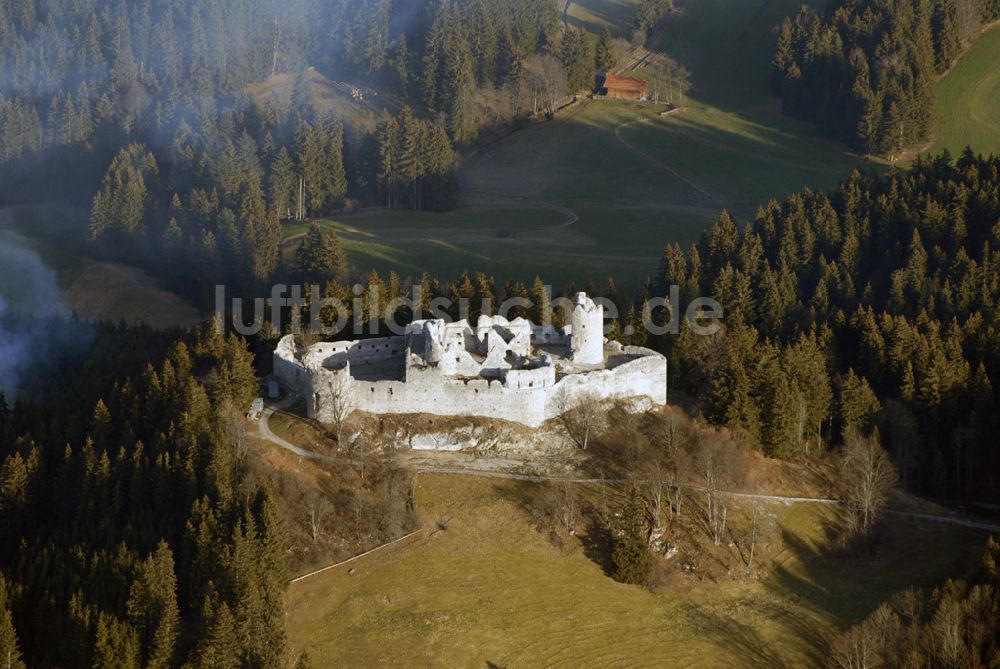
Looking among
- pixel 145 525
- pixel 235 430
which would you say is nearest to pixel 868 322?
pixel 235 430

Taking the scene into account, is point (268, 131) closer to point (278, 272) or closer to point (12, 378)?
point (278, 272)

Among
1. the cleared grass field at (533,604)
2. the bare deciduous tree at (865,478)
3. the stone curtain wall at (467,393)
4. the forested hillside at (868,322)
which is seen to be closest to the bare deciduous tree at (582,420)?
the stone curtain wall at (467,393)

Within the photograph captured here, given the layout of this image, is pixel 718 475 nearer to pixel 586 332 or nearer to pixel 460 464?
pixel 586 332

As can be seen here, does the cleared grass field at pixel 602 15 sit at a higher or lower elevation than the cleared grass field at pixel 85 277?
higher

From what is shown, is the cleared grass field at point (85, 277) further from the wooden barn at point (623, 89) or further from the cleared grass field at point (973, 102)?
the cleared grass field at point (973, 102)

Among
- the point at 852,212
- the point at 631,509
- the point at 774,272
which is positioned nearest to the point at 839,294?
the point at 774,272

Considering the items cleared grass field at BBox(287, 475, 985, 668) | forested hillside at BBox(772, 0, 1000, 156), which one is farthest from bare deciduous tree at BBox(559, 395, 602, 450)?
forested hillside at BBox(772, 0, 1000, 156)
